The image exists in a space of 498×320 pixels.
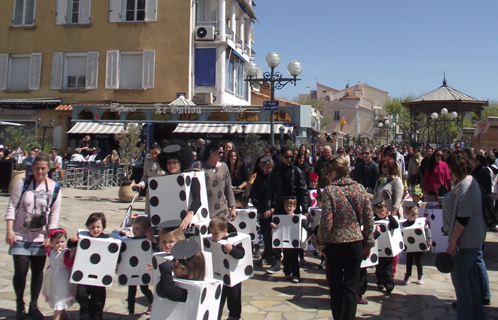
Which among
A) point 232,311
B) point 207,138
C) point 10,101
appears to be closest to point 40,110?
point 10,101

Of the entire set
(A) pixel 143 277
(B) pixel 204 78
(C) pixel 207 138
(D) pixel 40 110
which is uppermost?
(B) pixel 204 78

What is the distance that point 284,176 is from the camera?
6379mm

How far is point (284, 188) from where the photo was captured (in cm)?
638

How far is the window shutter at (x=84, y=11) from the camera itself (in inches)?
924

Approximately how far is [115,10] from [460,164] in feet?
73.1

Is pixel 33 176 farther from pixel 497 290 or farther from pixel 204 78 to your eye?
pixel 204 78

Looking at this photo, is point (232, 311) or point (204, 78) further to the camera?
point (204, 78)

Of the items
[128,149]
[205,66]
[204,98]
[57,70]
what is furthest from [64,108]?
[128,149]

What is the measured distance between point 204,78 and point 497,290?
1951 cm

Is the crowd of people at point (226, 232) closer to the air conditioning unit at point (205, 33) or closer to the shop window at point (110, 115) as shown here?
the shop window at point (110, 115)

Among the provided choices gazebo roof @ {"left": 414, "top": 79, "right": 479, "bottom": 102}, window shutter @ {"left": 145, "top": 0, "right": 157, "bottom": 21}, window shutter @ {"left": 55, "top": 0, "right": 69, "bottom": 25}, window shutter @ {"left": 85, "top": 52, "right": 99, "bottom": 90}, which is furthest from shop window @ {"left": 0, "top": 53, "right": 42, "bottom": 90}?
gazebo roof @ {"left": 414, "top": 79, "right": 479, "bottom": 102}

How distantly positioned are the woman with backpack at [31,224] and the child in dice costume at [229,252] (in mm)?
1656

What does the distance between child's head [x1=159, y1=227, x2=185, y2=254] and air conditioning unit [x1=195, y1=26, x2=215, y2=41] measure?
20269 mm

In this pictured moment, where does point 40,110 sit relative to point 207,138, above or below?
above
